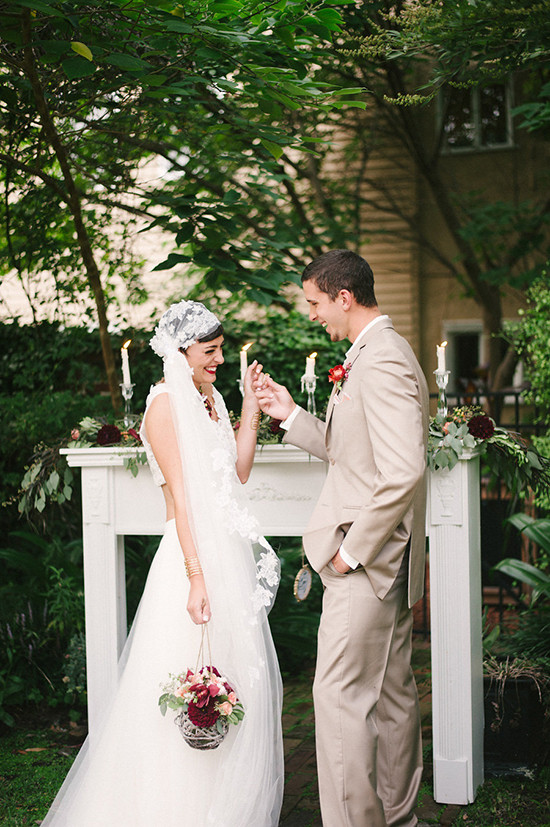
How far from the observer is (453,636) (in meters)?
3.75

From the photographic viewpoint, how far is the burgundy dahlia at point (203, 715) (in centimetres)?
302

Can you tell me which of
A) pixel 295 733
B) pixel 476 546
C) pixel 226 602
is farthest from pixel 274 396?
pixel 295 733

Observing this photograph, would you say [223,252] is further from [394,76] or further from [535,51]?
[394,76]

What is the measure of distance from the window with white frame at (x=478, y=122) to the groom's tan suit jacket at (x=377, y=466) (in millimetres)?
9262

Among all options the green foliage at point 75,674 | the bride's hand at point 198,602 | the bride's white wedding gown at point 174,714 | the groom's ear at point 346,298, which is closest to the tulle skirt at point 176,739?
the bride's white wedding gown at point 174,714

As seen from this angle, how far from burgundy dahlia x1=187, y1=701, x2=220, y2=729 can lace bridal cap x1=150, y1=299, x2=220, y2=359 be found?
143cm

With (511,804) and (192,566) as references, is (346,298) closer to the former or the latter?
(192,566)

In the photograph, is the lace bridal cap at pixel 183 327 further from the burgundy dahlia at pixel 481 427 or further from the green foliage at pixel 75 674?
the green foliage at pixel 75 674

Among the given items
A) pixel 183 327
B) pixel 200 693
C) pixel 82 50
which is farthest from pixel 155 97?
pixel 200 693

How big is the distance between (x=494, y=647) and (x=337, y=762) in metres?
A: 1.94

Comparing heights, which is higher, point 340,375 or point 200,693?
point 340,375

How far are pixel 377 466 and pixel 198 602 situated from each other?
0.91 meters

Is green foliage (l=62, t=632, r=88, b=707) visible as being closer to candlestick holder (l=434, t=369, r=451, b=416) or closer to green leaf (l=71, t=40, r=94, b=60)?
candlestick holder (l=434, t=369, r=451, b=416)

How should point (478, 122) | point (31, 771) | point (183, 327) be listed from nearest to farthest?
point (183, 327), point (31, 771), point (478, 122)
